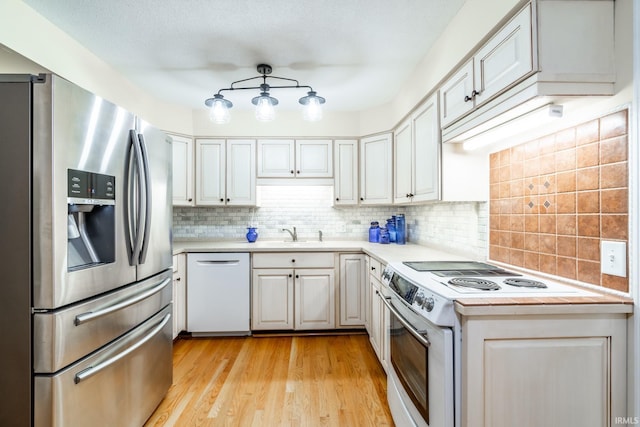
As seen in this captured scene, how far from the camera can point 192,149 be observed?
3.24m

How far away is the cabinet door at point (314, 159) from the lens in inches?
130

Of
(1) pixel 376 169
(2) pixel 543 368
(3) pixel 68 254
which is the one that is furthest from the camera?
(1) pixel 376 169

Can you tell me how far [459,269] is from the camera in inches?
66.1

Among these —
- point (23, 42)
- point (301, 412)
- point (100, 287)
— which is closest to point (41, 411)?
point (100, 287)

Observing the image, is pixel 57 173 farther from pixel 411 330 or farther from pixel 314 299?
pixel 314 299

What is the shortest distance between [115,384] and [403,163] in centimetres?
246

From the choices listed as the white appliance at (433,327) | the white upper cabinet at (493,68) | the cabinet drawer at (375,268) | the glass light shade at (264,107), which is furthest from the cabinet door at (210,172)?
the white upper cabinet at (493,68)

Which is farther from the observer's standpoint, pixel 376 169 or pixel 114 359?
pixel 376 169

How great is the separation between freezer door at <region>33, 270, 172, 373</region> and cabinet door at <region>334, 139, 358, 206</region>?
6.85 feet

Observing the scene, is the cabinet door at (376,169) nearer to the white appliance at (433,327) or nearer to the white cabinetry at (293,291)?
the white cabinetry at (293,291)

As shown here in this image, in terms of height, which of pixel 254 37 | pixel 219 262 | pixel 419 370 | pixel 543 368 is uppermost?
pixel 254 37

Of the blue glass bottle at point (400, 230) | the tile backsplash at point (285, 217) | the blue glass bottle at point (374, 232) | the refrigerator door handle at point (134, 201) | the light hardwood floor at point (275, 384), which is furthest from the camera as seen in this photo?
the tile backsplash at point (285, 217)

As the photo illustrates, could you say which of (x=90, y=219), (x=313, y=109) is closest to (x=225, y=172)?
(x=313, y=109)

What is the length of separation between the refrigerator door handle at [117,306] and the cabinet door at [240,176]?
149cm
